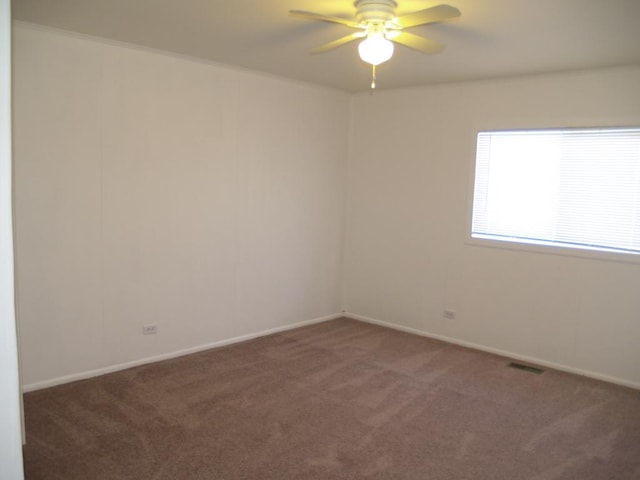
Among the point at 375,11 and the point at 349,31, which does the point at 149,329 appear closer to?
the point at 349,31

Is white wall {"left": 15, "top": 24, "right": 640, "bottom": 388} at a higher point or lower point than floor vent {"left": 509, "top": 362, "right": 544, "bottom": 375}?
higher

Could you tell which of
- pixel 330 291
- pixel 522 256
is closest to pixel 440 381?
pixel 522 256

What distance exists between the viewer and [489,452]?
10.0 feet

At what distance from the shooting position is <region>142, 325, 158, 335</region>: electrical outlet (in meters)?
4.21

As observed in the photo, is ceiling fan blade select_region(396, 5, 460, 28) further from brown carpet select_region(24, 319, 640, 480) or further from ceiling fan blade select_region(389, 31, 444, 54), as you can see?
brown carpet select_region(24, 319, 640, 480)

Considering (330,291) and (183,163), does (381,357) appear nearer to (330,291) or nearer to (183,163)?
(330,291)

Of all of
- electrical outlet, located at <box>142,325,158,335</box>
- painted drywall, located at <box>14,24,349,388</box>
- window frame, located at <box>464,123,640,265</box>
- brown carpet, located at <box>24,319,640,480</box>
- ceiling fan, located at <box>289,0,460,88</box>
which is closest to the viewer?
ceiling fan, located at <box>289,0,460,88</box>

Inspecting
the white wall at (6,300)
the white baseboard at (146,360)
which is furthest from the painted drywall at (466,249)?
the white wall at (6,300)

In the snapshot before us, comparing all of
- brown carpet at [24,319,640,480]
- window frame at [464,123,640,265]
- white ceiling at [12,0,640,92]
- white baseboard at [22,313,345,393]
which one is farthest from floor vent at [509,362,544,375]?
white ceiling at [12,0,640,92]

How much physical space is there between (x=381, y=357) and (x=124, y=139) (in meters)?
2.95

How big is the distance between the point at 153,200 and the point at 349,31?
2091 millimetres

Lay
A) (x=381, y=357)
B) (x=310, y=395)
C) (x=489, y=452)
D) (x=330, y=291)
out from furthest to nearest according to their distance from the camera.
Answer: (x=330, y=291) → (x=381, y=357) → (x=310, y=395) → (x=489, y=452)

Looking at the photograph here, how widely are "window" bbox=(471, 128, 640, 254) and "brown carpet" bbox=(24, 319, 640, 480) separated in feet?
4.14

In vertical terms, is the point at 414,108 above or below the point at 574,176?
above
